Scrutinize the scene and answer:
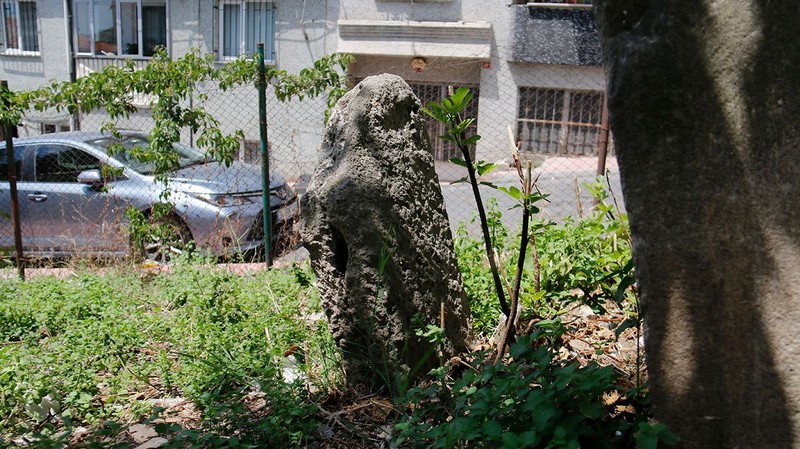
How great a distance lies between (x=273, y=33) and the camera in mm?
18391

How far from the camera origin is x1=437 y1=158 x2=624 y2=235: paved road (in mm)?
10445

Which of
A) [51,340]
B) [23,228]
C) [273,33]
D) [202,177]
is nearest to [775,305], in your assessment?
[51,340]

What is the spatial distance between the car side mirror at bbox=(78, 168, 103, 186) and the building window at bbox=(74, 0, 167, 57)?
38.7 ft

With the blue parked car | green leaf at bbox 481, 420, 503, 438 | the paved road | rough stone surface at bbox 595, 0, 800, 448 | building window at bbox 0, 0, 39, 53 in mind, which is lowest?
the paved road

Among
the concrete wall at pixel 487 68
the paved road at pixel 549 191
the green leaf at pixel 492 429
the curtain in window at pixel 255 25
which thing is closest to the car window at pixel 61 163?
the paved road at pixel 549 191

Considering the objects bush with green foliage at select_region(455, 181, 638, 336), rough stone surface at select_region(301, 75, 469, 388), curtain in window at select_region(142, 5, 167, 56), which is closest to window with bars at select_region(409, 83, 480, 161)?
curtain in window at select_region(142, 5, 167, 56)

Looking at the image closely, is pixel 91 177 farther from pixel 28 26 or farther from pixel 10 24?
pixel 10 24

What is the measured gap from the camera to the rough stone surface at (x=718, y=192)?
8.18 feet

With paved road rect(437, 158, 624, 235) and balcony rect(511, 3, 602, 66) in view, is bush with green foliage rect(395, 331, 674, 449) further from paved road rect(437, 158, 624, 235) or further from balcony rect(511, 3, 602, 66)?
balcony rect(511, 3, 602, 66)

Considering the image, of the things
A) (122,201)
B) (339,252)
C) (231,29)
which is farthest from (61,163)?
(231,29)

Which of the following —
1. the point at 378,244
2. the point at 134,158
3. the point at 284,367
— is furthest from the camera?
the point at 134,158

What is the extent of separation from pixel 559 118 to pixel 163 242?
11788mm

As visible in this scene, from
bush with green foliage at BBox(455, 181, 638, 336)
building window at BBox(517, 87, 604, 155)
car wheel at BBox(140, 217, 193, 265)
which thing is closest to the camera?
bush with green foliage at BBox(455, 181, 638, 336)

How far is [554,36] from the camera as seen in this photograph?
17641 mm
